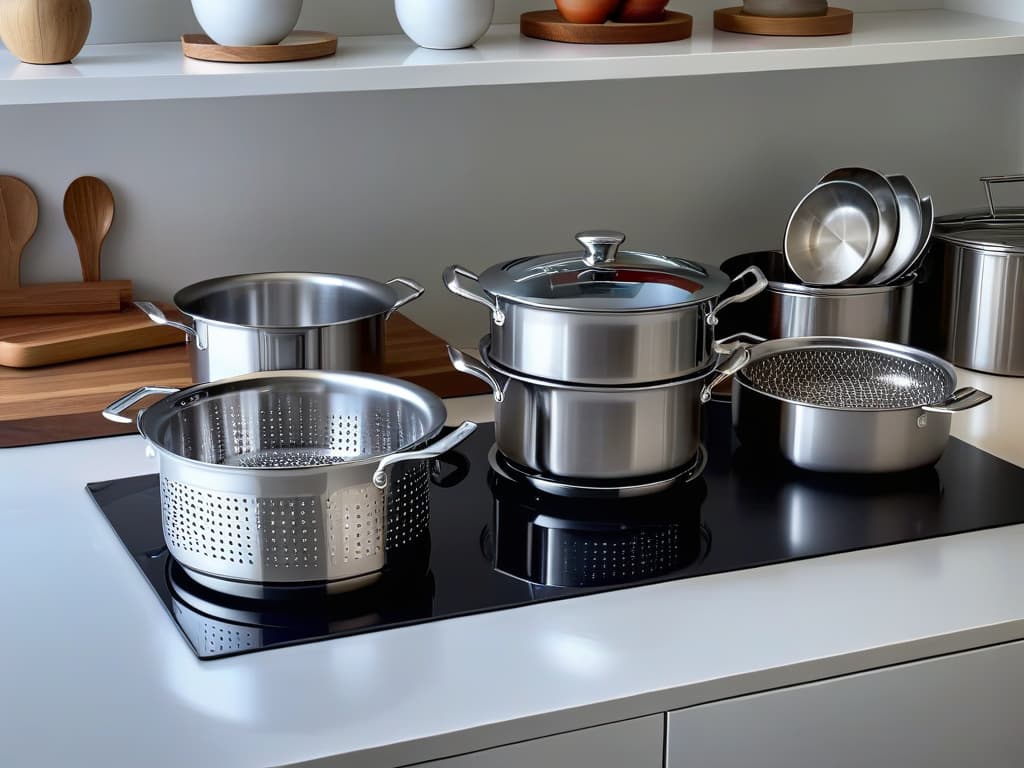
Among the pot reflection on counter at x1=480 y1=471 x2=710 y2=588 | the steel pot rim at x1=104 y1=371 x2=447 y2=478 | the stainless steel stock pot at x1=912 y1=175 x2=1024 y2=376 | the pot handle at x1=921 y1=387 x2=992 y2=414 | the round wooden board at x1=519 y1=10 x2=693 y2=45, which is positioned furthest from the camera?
the stainless steel stock pot at x1=912 y1=175 x2=1024 y2=376

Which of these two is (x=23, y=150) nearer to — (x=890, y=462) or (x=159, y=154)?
(x=159, y=154)

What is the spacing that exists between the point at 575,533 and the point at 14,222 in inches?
32.7

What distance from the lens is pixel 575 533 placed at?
1.22 meters

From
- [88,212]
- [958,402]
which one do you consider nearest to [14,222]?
[88,212]

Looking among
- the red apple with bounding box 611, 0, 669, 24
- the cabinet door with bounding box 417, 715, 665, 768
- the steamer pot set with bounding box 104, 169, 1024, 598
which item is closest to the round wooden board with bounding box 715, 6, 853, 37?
the red apple with bounding box 611, 0, 669, 24

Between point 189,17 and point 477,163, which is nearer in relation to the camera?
point 189,17

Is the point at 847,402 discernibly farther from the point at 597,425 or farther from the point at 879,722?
the point at 879,722

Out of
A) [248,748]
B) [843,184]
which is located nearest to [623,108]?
[843,184]

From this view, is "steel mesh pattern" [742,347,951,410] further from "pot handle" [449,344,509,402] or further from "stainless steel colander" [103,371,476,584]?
"stainless steel colander" [103,371,476,584]

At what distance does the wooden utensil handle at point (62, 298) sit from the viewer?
1.57 meters

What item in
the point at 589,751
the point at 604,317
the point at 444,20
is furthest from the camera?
the point at 444,20

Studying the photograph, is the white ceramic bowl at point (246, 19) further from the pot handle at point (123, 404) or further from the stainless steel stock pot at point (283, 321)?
the pot handle at point (123, 404)

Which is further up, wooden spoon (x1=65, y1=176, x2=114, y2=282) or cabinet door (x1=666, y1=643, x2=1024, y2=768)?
wooden spoon (x1=65, y1=176, x2=114, y2=282)

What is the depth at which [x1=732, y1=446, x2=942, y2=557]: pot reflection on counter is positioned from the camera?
1.22 metres
